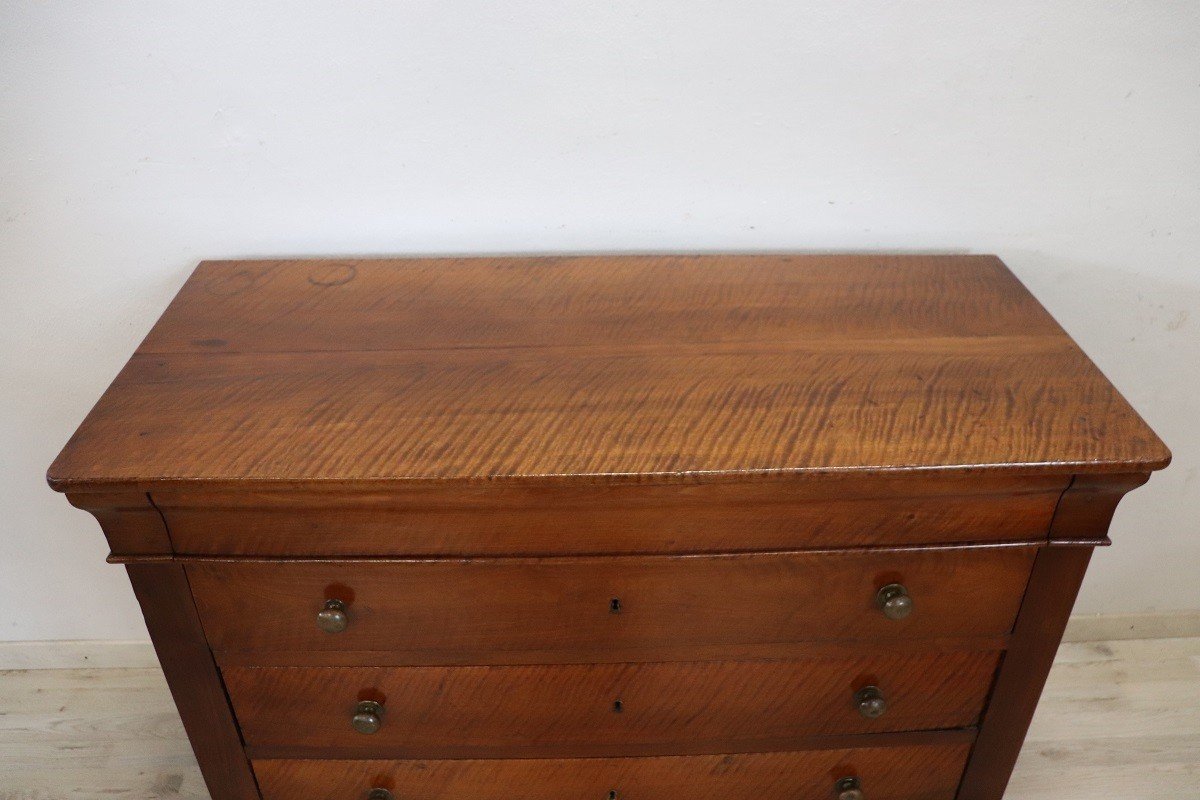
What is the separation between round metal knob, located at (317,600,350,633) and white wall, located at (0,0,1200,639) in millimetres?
549

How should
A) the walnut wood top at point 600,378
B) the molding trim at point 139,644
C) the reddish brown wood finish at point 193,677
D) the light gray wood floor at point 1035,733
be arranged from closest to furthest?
the walnut wood top at point 600,378, the reddish brown wood finish at point 193,677, the light gray wood floor at point 1035,733, the molding trim at point 139,644

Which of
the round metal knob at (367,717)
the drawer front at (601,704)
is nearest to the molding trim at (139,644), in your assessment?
the drawer front at (601,704)

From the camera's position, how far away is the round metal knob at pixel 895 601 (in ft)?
3.27

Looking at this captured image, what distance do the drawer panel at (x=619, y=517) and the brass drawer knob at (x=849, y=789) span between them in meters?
0.43

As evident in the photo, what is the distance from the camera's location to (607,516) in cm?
94

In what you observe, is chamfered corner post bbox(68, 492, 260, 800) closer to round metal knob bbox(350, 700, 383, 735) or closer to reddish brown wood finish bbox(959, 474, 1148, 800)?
round metal knob bbox(350, 700, 383, 735)

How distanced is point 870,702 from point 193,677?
2.72ft

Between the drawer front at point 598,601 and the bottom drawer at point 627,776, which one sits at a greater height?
the drawer front at point 598,601

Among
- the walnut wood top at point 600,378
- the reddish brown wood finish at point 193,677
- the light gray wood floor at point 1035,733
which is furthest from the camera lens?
the light gray wood floor at point 1035,733

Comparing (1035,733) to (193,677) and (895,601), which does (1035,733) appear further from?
(193,677)

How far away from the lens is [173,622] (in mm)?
1024

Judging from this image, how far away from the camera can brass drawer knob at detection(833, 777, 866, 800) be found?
3.92 feet

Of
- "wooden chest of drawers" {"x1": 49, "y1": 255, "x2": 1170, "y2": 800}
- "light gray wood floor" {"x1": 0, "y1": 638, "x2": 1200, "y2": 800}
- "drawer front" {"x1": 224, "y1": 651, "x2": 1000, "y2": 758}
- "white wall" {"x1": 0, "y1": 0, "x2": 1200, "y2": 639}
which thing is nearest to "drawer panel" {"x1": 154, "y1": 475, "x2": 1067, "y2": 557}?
"wooden chest of drawers" {"x1": 49, "y1": 255, "x2": 1170, "y2": 800}

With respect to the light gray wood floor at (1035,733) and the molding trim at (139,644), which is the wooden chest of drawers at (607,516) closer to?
the light gray wood floor at (1035,733)
